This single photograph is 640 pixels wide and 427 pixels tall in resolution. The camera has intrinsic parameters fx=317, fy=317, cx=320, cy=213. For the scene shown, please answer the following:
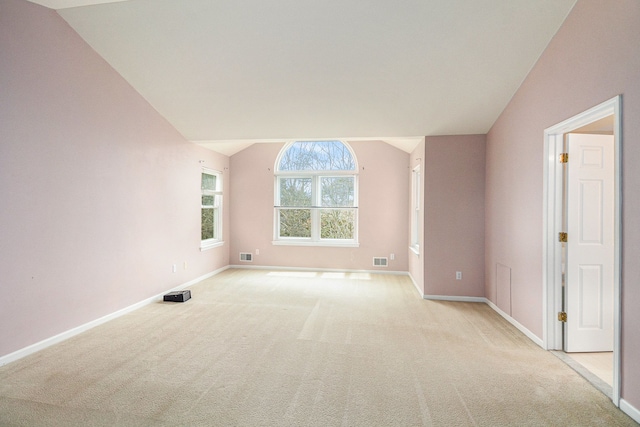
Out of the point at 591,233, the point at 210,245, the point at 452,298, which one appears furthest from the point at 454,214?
the point at 210,245

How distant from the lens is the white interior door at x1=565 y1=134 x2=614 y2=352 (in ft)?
9.04

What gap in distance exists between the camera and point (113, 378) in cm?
234

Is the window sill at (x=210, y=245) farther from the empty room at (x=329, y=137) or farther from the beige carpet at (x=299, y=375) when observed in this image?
the beige carpet at (x=299, y=375)

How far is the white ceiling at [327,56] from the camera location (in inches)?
108

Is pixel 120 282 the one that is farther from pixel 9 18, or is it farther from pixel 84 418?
pixel 9 18

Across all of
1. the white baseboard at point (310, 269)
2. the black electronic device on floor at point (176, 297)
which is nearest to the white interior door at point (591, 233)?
the white baseboard at point (310, 269)

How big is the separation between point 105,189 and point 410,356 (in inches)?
141

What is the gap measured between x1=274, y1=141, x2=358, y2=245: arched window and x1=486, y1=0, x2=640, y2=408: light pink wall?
8.79 ft

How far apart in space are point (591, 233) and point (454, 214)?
5.78ft

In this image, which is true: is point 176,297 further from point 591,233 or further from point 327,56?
point 591,233

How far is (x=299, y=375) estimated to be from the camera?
2.41m

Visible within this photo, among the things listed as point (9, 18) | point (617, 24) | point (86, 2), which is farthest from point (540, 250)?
point (9, 18)

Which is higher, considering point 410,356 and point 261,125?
point 261,125

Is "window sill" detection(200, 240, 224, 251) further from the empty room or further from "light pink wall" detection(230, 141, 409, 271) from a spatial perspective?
the empty room
